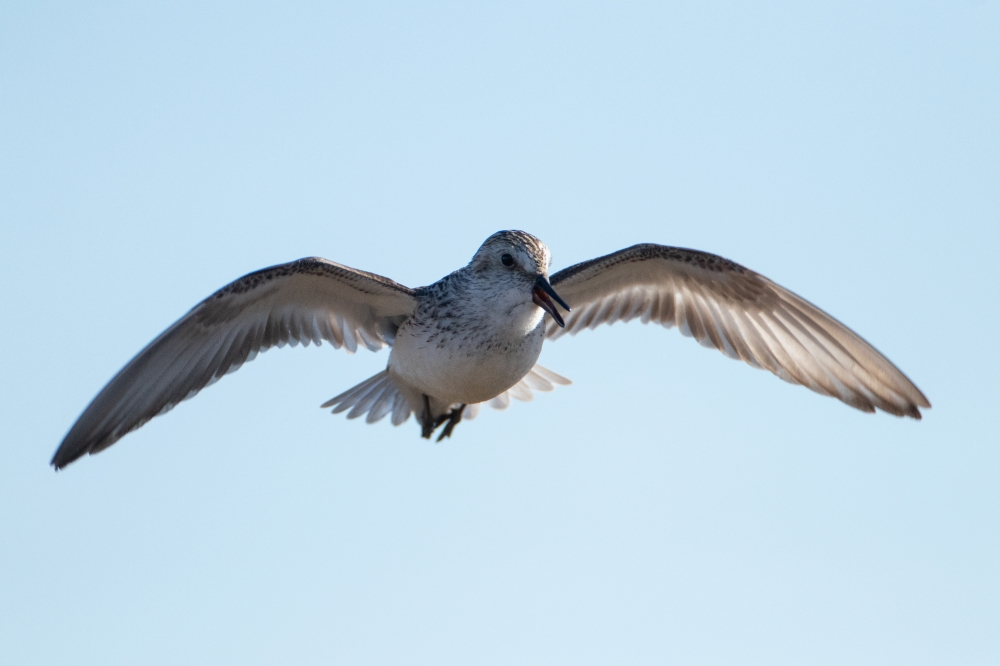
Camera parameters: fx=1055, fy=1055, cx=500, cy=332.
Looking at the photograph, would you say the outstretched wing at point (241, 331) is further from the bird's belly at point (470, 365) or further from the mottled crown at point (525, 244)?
the mottled crown at point (525, 244)

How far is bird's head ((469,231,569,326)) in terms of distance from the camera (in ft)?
22.5

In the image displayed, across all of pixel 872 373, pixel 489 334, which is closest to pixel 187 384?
pixel 489 334

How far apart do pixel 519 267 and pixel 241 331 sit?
2.34 metres

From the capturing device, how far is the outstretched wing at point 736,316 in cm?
770

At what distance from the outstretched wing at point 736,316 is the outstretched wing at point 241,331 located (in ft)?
4.96

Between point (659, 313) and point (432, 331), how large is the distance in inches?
92.1

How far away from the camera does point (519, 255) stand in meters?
6.93

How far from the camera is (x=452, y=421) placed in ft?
28.6

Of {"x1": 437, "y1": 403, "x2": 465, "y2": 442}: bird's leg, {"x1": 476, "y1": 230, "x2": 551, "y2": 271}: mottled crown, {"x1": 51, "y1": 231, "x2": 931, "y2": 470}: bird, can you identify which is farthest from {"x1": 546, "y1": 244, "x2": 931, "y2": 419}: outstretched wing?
{"x1": 476, "y1": 230, "x2": 551, "y2": 271}: mottled crown

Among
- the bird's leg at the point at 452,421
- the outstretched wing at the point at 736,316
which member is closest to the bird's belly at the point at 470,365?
the bird's leg at the point at 452,421

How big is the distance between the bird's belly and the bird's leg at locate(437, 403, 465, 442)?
1.00 m

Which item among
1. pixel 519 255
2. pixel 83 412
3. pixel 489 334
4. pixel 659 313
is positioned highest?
pixel 659 313

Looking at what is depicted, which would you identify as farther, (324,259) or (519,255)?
(324,259)

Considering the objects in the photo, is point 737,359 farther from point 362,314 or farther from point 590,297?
point 362,314
